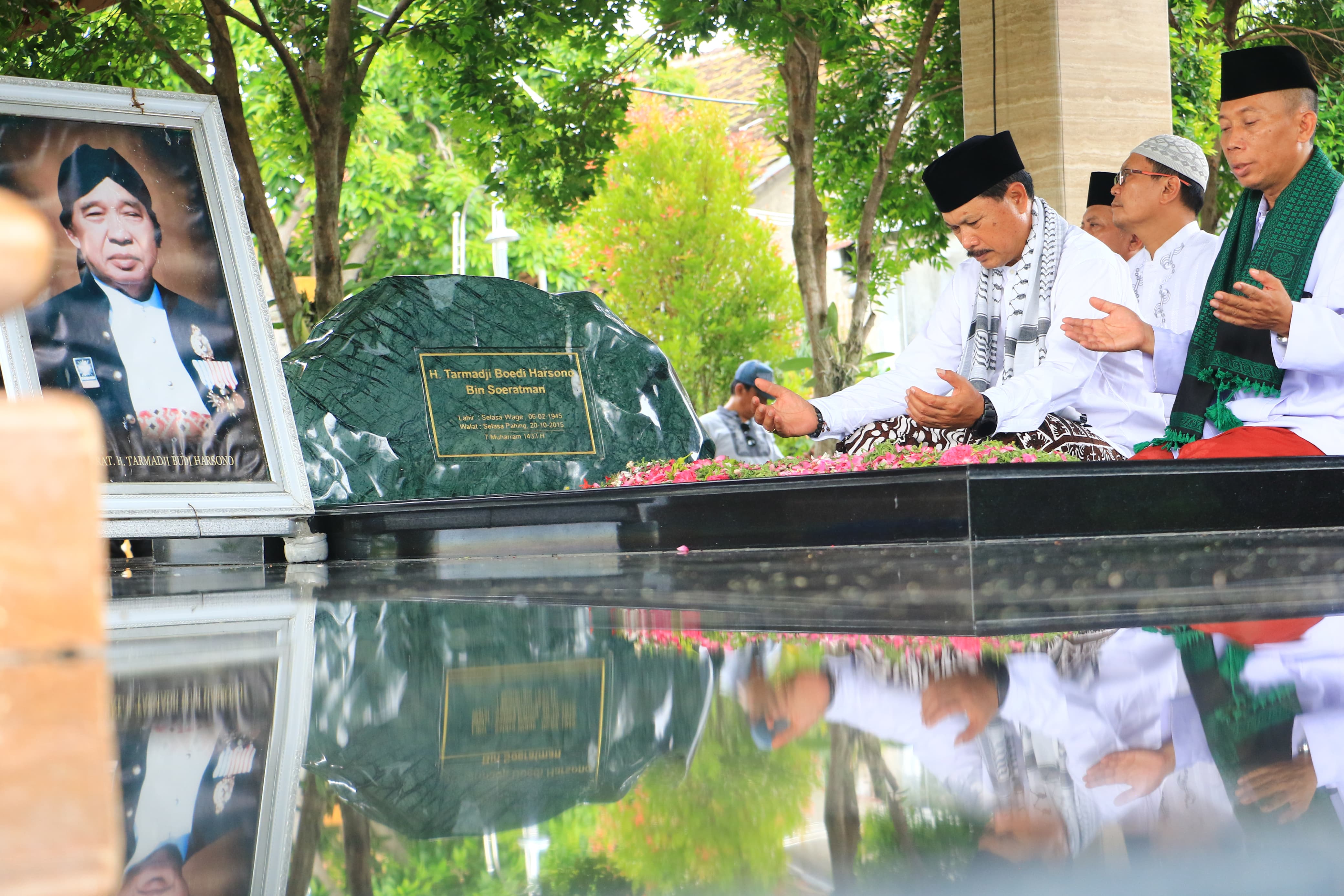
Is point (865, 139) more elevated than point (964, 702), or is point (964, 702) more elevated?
point (865, 139)

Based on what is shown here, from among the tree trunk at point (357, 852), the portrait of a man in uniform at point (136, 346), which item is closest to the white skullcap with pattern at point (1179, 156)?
the portrait of a man in uniform at point (136, 346)

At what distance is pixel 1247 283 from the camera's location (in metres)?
4.55

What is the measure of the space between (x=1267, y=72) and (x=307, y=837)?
15.0 feet

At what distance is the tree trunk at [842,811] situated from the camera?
881 mm

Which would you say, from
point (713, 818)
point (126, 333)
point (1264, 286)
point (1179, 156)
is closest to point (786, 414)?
point (1264, 286)

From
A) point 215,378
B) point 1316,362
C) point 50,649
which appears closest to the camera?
point 50,649

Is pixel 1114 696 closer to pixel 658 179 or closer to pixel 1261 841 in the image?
pixel 1261 841

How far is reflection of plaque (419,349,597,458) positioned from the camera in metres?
6.38

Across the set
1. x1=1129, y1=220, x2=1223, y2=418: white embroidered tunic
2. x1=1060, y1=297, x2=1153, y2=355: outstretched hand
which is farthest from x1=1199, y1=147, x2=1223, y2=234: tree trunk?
x1=1060, y1=297, x2=1153, y2=355: outstretched hand

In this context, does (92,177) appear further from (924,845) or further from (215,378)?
(924,845)

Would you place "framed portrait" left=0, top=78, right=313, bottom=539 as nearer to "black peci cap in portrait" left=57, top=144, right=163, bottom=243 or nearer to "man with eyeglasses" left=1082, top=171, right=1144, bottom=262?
"black peci cap in portrait" left=57, top=144, right=163, bottom=243

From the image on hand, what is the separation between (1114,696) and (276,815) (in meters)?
0.97

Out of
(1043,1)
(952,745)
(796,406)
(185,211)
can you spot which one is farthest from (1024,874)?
(1043,1)

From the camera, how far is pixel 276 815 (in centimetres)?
112
